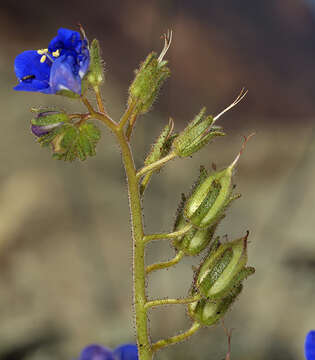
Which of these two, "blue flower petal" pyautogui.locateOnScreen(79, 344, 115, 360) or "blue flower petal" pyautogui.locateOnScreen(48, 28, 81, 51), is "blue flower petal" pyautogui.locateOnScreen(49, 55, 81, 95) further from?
"blue flower petal" pyautogui.locateOnScreen(79, 344, 115, 360)

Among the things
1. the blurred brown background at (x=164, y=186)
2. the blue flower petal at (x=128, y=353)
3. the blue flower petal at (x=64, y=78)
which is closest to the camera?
the blue flower petal at (x=64, y=78)

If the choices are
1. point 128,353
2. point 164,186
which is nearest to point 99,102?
point 128,353

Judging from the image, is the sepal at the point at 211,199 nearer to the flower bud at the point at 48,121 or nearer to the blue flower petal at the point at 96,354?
the flower bud at the point at 48,121

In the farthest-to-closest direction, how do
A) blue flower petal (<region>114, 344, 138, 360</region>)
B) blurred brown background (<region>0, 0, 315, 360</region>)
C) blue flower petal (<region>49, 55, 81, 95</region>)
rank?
1. blurred brown background (<region>0, 0, 315, 360</region>)
2. blue flower petal (<region>114, 344, 138, 360</region>)
3. blue flower petal (<region>49, 55, 81, 95</region>)

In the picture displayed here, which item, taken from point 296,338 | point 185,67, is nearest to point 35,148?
point 185,67

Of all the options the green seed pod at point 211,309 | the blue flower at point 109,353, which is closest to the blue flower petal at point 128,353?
the blue flower at point 109,353

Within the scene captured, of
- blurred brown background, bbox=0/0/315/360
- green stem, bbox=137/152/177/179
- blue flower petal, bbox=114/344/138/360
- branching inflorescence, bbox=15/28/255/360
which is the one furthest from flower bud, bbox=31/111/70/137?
blurred brown background, bbox=0/0/315/360
